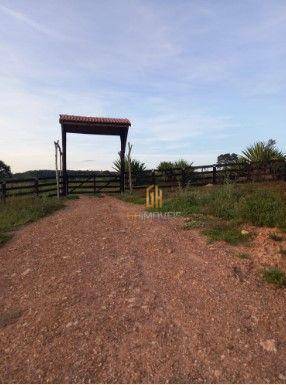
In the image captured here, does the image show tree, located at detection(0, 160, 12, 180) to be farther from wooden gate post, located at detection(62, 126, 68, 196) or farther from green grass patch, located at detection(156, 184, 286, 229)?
green grass patch, located at detection(156, 184, 286, 229)

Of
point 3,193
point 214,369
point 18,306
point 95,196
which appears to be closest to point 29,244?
point 18,306

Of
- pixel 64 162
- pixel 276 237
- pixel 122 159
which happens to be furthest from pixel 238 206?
pixel 64 162

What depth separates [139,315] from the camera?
5.60 metres

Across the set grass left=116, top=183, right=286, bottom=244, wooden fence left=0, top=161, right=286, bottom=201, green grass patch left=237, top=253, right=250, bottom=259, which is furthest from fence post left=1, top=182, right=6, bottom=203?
green grass patch left=237, top=253, right=250, bottom=259

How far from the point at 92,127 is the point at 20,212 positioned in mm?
7906

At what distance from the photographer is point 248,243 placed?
8133 mm

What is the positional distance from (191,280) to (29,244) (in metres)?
4.86

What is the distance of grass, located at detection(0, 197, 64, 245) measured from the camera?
11741 mm

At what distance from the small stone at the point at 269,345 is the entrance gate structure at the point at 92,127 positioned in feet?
53.3

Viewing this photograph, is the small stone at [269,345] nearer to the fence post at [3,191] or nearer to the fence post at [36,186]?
the fence post at [3,191]

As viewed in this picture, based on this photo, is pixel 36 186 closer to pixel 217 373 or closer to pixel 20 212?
pixel 20 212

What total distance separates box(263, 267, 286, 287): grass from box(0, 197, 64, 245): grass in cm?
669

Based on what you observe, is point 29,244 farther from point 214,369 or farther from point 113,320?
point 214,369

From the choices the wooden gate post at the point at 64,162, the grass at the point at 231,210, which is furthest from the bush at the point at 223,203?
the wooden gate post at the point at 64,162
